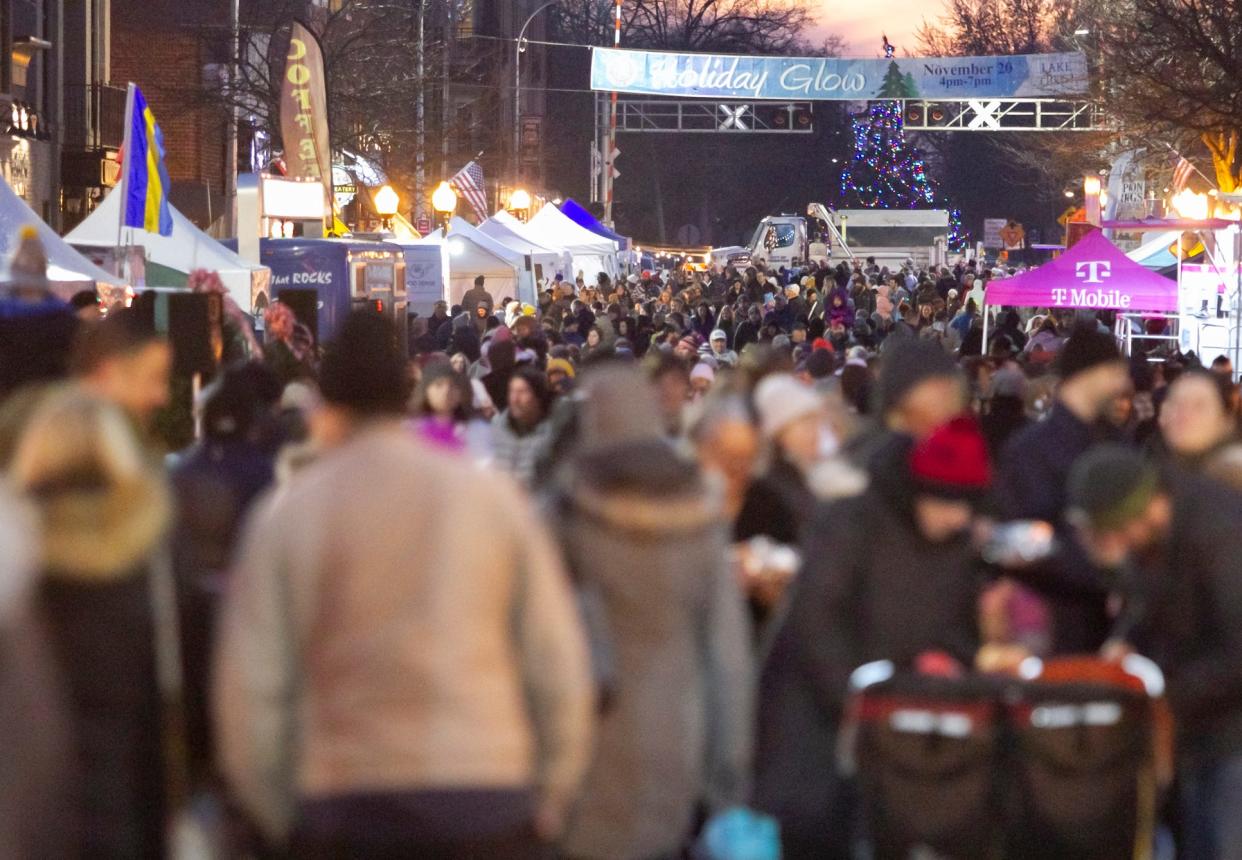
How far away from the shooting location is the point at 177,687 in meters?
4.73

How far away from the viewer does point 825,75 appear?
54.9 m

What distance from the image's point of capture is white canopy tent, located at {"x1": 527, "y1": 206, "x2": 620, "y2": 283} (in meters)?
43.7

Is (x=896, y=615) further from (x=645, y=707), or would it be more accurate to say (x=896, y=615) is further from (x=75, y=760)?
(x=75, y=760)

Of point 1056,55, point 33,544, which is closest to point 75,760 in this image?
point 33,544

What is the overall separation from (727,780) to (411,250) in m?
23.4

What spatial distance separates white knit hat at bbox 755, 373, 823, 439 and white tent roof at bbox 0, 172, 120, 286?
35.6ft

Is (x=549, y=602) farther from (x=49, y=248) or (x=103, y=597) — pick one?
(x=49, y=248)

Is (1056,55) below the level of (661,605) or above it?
above

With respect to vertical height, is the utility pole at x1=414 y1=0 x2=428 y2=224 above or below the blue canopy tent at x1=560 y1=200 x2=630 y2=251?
above

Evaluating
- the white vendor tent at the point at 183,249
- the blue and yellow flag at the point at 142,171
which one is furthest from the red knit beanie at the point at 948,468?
the white vendor tent at the point at 183,249

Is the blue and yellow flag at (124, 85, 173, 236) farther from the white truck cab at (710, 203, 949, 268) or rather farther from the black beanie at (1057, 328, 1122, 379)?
the white truck cab at (710, 203, 949, 268)

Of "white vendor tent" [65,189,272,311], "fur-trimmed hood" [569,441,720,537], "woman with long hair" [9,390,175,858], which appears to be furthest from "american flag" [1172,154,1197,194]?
"woman with long hair" [9,390,175,858]

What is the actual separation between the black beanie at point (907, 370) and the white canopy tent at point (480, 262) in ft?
92.9

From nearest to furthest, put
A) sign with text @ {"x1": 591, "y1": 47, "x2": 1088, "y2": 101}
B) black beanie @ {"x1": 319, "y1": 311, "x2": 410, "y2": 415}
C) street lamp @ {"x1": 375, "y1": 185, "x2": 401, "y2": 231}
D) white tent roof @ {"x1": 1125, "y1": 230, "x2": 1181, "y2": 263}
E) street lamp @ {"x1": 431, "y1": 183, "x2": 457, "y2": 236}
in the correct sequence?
black beanie @ {"x1": 319, "y1": 311, "x2": 410, "y2": 415}, street lamp @ {"x1": 375, "y1": 185, "x2": 401, "y2": 231}, white tent roof @ {"x1": 1125, "y1": 230, "x2": 1181, "y2": 263}, street lamp @ {"x1": 431, "y1": 183, "x2": 457, "y2": 236}, sign with text @ {"x1": 591, "y1": 47, "x2": 1088, "y2": 101}
